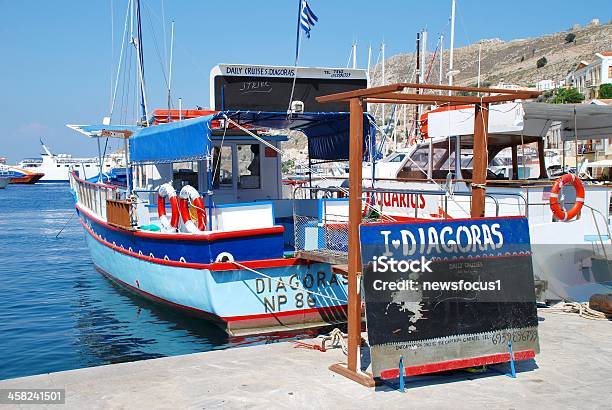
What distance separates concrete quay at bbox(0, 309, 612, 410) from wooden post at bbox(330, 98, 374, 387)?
0.59 ft

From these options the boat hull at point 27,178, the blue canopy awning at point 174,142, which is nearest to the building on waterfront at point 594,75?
the blue canopy awning at point 174,142

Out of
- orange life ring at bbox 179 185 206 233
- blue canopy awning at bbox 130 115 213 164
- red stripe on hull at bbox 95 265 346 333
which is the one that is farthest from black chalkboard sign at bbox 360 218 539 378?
orange life ring at bbox 179 185 206 233

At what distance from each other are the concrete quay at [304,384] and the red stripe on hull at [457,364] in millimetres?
141

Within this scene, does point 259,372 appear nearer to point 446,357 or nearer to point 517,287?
point 446,357

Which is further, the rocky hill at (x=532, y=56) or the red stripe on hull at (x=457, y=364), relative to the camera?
the rocky hill at (x=532, y=56)

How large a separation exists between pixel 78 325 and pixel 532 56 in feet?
486

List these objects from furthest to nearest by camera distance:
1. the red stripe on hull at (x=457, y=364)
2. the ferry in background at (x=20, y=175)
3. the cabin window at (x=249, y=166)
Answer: the ferry in background at (x=20, y=175), the cabin window at (x=249, y=166), the red stripe on hull at (x=457, y=364)

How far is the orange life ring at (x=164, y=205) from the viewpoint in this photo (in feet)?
37.8

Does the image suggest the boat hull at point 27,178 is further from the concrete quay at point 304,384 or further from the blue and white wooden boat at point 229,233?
the concrete quay at point 304,384

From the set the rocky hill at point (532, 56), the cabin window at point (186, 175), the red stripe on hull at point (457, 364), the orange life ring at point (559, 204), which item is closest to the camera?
the red stripe on hull at point (457, 364)

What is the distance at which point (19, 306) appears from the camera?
52.8 ft

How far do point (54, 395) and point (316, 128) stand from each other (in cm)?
833

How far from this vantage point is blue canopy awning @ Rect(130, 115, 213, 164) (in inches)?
415

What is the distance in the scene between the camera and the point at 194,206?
35.8 feet
